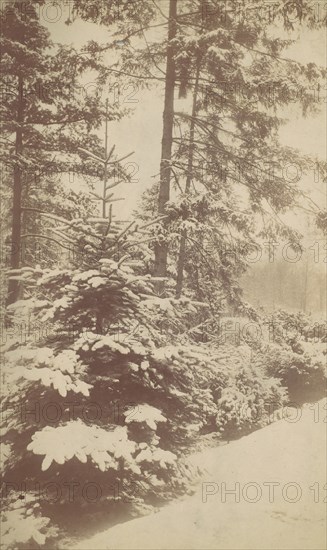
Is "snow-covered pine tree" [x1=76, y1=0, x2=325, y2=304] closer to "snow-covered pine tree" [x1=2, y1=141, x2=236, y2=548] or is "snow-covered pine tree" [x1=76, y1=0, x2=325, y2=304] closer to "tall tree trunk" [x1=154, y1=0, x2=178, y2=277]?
"tall tree trunk" [x1=154, y1=0, x2=178, y2=277]

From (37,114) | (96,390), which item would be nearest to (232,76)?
(37,114)

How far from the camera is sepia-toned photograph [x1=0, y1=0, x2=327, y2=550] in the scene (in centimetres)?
499

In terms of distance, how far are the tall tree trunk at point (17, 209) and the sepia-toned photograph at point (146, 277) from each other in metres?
0.03

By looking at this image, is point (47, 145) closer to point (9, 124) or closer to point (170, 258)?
point (9, 124)

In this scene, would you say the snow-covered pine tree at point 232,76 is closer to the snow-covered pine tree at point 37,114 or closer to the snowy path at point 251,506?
the snow-covered pine tree at point 37,114

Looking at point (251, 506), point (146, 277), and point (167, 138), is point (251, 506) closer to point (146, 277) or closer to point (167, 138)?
point (146, 277)

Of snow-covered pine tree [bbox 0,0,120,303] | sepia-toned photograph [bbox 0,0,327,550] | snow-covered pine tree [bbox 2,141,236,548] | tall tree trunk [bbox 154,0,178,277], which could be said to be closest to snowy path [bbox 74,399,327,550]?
sepia-toned photograph [bbox 0,0,327,550]

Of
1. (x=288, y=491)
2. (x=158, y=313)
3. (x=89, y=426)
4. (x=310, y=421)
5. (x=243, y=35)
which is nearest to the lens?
(x=89, y=426)

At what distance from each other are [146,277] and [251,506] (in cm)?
354

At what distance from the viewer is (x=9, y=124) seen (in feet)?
20.6

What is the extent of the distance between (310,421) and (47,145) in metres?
6.41

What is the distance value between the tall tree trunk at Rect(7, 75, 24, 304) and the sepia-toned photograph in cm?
3

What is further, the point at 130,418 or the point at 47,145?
the point at 47,145

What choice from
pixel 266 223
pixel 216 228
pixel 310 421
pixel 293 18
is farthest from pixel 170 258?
pixel 293 18
